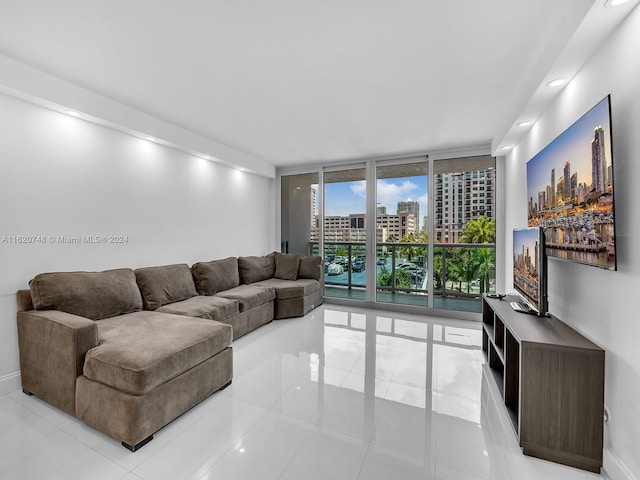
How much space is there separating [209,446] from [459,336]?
3141 mm

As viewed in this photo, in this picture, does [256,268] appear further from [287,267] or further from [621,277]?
[621,277]

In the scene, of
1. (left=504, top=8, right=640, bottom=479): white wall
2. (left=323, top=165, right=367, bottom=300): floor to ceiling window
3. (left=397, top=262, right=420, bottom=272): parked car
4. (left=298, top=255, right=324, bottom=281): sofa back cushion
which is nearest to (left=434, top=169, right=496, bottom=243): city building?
(left=397, top=262, right=420, bottom=272): parked car

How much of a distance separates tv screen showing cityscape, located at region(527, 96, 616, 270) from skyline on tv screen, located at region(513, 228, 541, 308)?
11 centimetres

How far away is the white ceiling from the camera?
179 cm

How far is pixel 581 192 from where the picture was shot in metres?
1.84

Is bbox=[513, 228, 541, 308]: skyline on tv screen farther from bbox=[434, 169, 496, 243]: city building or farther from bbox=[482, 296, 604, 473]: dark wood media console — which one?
bbox=[434, 169, 496, 243]: city building

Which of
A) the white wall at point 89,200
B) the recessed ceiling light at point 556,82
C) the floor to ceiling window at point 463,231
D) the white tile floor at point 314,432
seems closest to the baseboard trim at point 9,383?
the white wall at point 89,200

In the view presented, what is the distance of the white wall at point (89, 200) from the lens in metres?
2.46

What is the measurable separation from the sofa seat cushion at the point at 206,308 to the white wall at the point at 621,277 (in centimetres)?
318

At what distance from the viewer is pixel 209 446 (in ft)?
5.91

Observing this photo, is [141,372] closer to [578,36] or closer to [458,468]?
[458,468]

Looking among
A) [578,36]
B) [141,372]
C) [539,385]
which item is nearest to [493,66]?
[578,36]

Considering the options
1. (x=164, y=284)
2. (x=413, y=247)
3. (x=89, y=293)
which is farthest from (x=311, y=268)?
(x=89, y=293)

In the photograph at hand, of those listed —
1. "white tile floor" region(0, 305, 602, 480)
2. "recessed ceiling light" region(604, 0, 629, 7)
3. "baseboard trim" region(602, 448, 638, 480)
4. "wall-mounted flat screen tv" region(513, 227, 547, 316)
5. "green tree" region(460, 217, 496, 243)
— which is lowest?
"white tile floor" region(0, 305, 602, 480)
